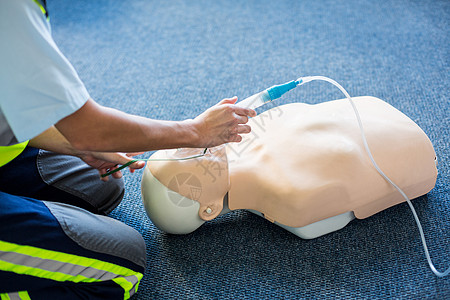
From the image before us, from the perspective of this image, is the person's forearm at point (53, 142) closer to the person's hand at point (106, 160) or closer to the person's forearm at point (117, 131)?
the person's hand at point (106, 160)

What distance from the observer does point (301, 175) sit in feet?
3.73

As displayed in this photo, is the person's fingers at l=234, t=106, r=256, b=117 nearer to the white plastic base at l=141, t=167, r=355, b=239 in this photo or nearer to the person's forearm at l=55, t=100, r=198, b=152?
the person's forearm at l=55, t=100, r=198, b=152

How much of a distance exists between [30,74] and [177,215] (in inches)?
21.4

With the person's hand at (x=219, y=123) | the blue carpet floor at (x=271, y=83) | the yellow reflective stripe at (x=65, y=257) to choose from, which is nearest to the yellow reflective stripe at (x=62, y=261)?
the yellow reflective stripe at (x=65, y=257)

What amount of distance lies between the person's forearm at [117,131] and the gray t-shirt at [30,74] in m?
0.05

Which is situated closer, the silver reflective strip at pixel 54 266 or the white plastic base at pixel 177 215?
the silver reflective strip at pixel 54 266

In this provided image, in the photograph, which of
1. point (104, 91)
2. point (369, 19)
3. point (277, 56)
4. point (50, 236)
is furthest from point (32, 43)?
point (369, 19)

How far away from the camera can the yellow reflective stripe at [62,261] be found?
0.94 meters

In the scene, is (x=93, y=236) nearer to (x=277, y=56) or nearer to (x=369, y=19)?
(x=277, y=56)

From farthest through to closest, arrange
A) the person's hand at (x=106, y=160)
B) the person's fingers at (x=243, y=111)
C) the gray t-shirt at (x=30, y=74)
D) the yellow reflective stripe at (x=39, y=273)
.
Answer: the person's hand at (x=106, y=160) < the person's fingers at (x=243, y=111) < the yellow reflective stripe at (x=39, y=273) < the gray t-shirt at (x=30, y=74)

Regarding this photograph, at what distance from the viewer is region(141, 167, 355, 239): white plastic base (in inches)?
45.1

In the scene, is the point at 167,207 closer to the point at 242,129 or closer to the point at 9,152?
the point at 242,129

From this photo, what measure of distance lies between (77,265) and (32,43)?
512 mm

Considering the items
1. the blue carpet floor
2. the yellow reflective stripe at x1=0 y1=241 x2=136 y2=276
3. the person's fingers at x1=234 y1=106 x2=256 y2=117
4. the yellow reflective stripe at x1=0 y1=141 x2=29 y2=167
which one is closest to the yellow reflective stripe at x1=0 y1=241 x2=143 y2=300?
the yellow reflective stripe at x1=0 y1=241 x2=136 y2=276
